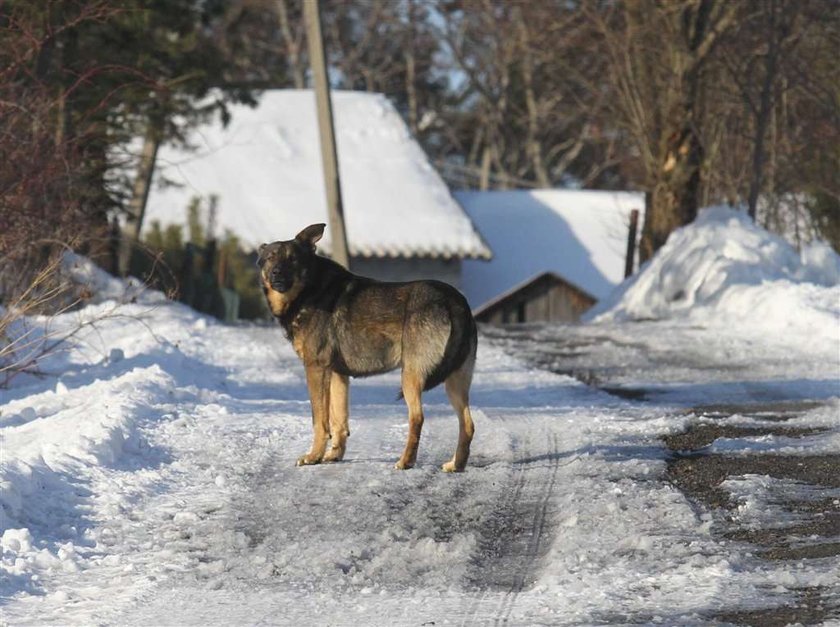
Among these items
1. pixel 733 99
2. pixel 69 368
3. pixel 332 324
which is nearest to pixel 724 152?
pixel 733 99

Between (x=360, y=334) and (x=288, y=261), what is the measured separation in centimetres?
70

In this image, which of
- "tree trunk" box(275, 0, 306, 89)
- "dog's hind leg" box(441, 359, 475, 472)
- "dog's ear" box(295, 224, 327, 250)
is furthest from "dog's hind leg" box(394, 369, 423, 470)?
"tree trunk" box(275, 0, 306, 89)

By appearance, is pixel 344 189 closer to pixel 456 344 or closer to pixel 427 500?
pixel 456 344

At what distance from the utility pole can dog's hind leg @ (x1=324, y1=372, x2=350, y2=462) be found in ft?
57.3

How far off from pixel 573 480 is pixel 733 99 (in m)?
28.1

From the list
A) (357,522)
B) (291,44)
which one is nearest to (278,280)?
(357,522)

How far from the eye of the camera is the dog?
10156 mm

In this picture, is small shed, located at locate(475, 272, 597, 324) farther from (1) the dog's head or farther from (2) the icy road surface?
(1) the dog's head

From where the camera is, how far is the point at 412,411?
33.3 ft

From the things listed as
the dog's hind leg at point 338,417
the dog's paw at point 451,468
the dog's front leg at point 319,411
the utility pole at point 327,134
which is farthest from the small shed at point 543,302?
the dog's paw at point 451,468

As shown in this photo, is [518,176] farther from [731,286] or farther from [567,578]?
[567,578]

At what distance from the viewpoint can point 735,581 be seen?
23.6 feet

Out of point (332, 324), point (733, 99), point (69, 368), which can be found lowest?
point (69, 368)

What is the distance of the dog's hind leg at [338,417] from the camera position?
10.7m
